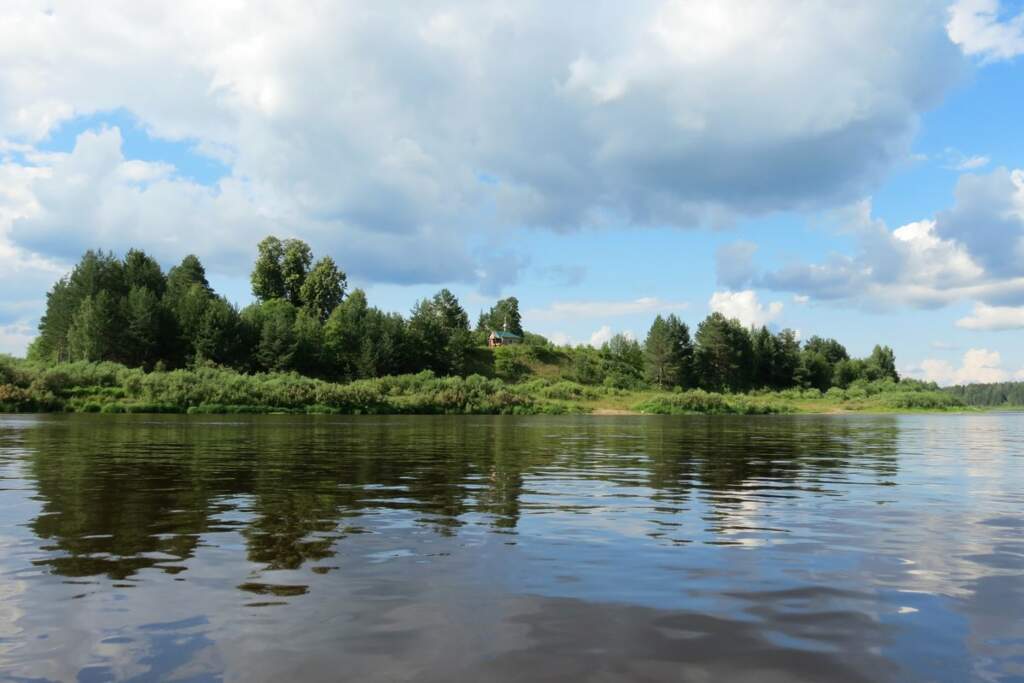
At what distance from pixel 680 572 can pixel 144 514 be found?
34.9ft

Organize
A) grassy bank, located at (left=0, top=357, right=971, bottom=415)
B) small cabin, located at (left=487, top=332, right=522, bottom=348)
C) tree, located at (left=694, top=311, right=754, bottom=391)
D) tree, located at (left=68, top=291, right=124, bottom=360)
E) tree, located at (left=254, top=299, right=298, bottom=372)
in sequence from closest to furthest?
grassy bank, located at (left=0, top=357, right=971, bottom=415), tree, located at (left=68, top=291, right=124, bottom=360), tree, located at (left=254, top=299, right=298, bottom=372), tree, located at (left=694, top=311, right=754, bottom=391), small cabin, located at (left=487, top=332, right=522, bottom=348)

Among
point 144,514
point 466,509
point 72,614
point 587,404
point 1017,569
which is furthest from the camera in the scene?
point 587,404

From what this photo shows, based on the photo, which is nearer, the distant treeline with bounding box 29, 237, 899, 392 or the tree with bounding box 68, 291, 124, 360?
the tree with bounding box 68, 291, 124, 360

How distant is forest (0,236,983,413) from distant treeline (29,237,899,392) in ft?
1.07

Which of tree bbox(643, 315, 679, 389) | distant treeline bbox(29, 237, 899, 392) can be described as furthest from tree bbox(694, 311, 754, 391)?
tree bbox(643, 315, 679, 389)

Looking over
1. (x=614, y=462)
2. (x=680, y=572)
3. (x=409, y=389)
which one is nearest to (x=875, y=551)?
(x=680, y=572)

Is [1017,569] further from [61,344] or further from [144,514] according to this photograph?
[61,344]

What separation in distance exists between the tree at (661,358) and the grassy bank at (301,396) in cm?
2016

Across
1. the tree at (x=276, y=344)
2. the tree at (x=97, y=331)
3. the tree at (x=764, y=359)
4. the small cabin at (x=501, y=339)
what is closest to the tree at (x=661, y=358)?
the tree at (x=764, y=359)

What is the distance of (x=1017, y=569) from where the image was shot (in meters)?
10.3

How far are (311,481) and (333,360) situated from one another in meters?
117

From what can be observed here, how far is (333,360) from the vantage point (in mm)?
134125

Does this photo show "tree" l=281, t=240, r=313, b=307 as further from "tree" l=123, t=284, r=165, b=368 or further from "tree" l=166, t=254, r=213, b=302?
"tree" l=123, t=284, r=165, b=368

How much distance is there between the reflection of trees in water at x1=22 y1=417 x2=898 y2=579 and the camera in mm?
11938
